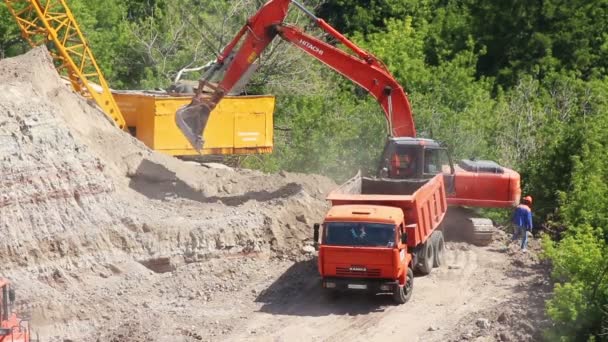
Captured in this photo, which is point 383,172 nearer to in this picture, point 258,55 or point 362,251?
point 258,55

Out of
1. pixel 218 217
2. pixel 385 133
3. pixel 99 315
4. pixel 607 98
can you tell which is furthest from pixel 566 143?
pixel 99 315

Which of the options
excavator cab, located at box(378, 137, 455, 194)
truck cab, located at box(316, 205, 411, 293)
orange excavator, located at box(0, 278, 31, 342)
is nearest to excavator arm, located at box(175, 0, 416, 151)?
excavator cab, located at box(378, 137, 455, 194)

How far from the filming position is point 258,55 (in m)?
32.6

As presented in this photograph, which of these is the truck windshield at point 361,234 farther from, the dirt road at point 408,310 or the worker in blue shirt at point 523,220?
the worker in blue shirt at point 523,220

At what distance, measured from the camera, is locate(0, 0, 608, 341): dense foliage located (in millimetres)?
36188

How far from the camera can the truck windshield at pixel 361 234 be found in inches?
1020

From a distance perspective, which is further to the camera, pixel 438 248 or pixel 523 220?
pixel 523 220

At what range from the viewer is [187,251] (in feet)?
94.5

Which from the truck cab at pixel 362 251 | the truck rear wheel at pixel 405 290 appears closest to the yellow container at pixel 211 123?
the truck cab at pixel 362 251

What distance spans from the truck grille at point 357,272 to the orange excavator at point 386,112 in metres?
6.12

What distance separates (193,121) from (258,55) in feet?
8.21

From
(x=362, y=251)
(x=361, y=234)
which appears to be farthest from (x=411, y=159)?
(x=362, y=251)

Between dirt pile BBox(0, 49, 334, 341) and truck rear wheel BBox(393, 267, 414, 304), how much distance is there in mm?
4185

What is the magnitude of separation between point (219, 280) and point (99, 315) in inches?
139
